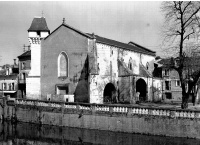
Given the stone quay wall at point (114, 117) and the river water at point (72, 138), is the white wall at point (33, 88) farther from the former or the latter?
the river water at point (72, 138)

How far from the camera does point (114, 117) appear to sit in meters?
25.2

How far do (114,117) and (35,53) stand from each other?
24.0m

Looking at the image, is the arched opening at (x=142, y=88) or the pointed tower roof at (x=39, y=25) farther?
the arched opening at (x=142, y=88)

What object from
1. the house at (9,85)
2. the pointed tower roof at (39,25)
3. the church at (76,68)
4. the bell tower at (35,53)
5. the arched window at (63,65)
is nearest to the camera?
the church at (76,68)

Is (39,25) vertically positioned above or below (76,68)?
above

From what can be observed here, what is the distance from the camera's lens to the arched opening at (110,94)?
43.0m

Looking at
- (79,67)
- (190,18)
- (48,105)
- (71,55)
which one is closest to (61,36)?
(71,55)

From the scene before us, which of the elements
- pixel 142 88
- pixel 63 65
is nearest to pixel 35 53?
pixel 63 65

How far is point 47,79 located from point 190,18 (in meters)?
24.7

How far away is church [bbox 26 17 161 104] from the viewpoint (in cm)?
3803

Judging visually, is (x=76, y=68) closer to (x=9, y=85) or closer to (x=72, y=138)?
(x=72, y=138)

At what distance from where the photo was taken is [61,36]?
41.3 meters

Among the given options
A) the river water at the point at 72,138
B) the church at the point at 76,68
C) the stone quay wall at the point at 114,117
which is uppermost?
the church at the point at 76,68

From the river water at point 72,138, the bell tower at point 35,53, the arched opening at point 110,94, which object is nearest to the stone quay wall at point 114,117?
the river water at point 72,138
